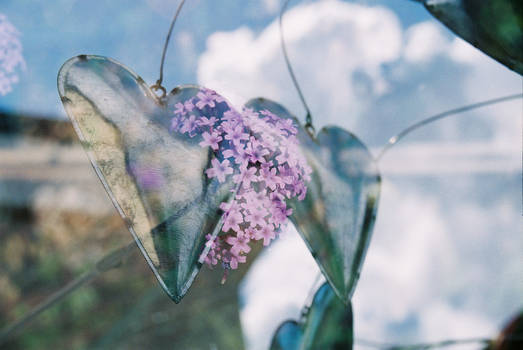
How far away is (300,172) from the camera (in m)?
0.44

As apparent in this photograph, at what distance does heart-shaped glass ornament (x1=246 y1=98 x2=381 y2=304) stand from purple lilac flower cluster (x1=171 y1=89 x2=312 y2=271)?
2 centimetres

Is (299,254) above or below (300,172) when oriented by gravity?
below

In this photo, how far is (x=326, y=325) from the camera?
468mm

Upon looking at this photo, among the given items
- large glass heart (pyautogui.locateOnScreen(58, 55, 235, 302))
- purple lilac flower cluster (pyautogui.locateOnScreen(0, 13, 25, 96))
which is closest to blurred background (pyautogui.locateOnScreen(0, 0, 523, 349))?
purple lilac flower cluster (pyautogui.locateOnScreen(0, 13, 25, 96))

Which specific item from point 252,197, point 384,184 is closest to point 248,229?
Answer: point 252,197

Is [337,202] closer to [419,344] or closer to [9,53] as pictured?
[419,344]

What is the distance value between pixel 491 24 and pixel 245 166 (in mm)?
276

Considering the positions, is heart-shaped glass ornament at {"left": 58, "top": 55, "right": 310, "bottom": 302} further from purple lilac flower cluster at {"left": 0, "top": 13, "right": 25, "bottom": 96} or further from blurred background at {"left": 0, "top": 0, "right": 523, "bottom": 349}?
purple lilac flower cluster at {"left": 0, "top": 13, "right": 25, "bottom": 96}

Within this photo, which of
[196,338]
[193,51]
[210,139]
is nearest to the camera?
[210,139]

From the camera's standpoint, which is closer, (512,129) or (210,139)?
(210,139)

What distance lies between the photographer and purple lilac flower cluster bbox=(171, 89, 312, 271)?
385 millimetres

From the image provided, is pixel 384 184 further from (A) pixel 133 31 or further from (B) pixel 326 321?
(A) pixel 133 31

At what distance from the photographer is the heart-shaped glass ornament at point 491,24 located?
0.37m

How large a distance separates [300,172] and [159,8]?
0.99 feet
